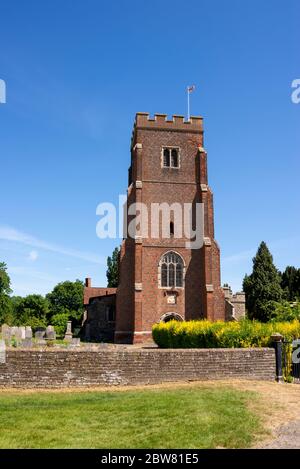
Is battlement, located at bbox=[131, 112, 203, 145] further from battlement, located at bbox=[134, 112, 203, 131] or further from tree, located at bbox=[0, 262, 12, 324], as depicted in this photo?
tree, located at bbox=[0, 262, 12, 324]

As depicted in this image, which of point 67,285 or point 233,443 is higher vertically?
point 67,285

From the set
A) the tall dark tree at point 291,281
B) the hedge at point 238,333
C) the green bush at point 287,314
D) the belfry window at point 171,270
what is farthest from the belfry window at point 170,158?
the tall dark tree at point 291,281

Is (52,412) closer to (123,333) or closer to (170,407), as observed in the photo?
(170,407)

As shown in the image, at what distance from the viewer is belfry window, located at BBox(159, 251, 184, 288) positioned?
32656 millimetres

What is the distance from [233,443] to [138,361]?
5113 mm

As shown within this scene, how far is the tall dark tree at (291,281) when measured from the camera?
2070 inches

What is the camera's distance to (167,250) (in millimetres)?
33000

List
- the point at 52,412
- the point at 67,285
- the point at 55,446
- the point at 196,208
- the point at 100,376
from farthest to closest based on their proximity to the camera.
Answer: the point at 67,285
the point at 196,208
the point at 100,376
the point at 52,412
the point at 55,446

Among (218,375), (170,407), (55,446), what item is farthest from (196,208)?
(55,446)

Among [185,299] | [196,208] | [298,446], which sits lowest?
[298,446]

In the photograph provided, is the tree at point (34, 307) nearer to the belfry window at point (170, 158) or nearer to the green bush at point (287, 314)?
the belfry window at point (170, 158)

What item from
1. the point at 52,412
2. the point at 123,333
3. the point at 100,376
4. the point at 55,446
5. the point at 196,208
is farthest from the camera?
the point at 196,208
